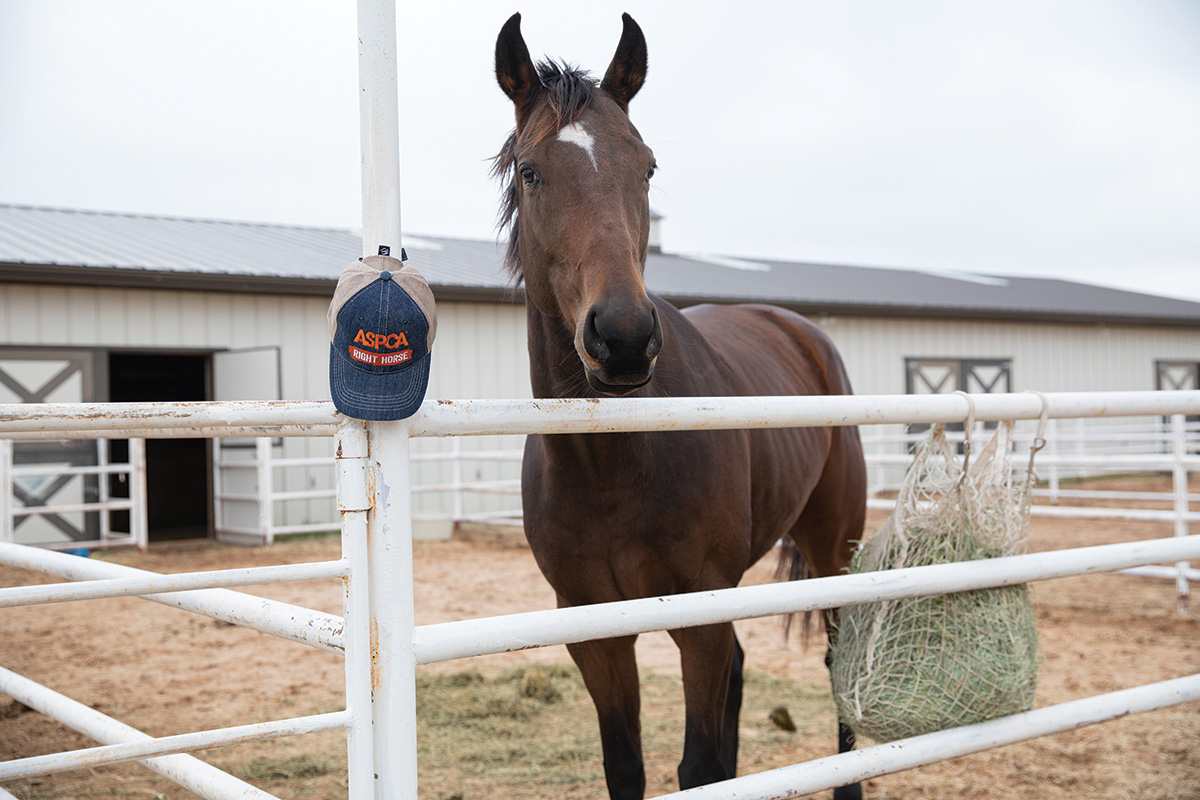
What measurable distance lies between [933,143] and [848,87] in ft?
35.8

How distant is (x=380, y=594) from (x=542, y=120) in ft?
Result: 3.64

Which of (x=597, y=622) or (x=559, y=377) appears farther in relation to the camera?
(x=559, y=377)

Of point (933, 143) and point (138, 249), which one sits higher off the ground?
point (933, 143)

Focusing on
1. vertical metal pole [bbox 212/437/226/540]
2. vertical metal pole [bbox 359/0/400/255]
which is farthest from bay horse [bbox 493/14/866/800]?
vertical metal pole [bbox 212/437/226/540]

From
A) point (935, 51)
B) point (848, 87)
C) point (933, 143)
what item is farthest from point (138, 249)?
point (933, 143)

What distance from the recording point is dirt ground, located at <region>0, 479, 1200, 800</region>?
301cm

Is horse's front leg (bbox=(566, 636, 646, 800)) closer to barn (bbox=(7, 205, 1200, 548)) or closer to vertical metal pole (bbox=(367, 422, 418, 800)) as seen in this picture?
vertical metal pole (bbox=(367, 422, 418, 800))

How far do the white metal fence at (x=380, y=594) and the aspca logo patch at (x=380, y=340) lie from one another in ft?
0.35

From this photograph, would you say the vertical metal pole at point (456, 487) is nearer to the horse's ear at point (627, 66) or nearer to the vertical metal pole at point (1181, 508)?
the vertical metal pole at point (1181, 508)

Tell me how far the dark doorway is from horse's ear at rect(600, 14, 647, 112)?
500 inches

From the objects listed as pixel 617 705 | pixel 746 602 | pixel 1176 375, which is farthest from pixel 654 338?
pixel 1176 375

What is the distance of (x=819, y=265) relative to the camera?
20.5 meters

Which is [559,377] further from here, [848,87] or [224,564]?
[224,564]

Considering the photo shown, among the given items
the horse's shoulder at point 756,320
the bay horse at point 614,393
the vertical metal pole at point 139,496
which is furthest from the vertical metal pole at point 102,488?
the bay horse at point 614,393
